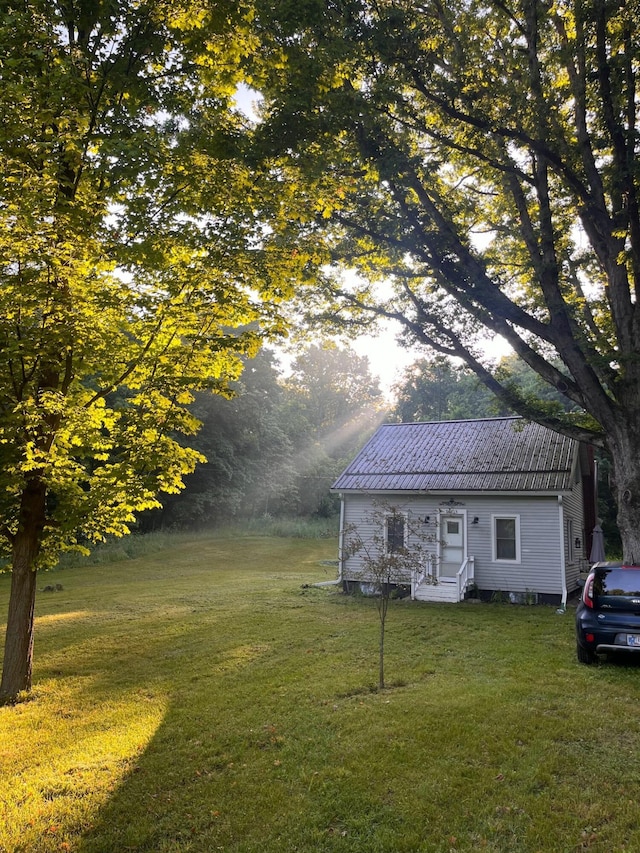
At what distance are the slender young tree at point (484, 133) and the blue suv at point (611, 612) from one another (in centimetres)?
181

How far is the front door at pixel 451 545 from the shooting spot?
15685 millimetres

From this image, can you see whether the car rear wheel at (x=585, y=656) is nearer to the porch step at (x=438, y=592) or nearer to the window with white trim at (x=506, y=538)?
the porch step at (x=438, y=592)

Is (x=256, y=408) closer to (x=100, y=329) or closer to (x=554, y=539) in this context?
(x=554, y=539)

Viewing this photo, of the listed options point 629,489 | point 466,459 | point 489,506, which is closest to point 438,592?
point 489,506

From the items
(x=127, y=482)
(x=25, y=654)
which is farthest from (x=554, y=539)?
(x=25, y=654)

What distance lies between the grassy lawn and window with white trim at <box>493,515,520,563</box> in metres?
3.90

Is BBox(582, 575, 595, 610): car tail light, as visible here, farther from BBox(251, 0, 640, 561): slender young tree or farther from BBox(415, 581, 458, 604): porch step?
BBox(415, 581, 458, 604): porch step

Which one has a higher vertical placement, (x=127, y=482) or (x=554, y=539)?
(x=127, y=482)

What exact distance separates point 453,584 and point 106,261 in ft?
41.3

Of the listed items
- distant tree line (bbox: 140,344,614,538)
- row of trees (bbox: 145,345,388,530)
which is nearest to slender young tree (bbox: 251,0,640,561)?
distant tree line (bbox: 140,344,614,538)

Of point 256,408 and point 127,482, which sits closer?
point 127,482

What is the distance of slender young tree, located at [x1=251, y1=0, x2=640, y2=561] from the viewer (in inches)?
308

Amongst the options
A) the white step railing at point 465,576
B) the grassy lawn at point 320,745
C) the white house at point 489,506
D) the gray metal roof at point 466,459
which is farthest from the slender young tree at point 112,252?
the white step railing at point 465,576

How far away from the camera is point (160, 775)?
493cm
